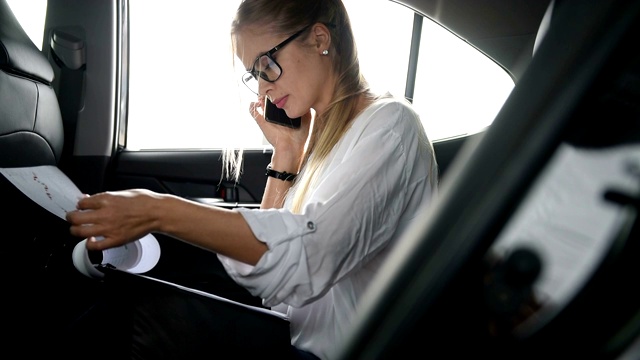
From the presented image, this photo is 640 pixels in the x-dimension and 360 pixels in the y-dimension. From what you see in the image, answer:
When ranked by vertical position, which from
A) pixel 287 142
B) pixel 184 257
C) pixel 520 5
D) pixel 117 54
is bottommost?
pixel 184 257

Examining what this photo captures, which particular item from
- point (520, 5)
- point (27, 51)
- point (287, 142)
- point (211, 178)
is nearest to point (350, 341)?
point (520, 5)

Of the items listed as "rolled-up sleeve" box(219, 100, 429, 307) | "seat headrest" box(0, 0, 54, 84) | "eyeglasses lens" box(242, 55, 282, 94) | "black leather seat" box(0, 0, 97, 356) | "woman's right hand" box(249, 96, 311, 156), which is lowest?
"black leather seat" box(0, 0, 97, 356)

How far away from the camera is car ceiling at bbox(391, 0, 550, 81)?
1.36 metres

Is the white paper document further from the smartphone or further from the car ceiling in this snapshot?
the car ceiling

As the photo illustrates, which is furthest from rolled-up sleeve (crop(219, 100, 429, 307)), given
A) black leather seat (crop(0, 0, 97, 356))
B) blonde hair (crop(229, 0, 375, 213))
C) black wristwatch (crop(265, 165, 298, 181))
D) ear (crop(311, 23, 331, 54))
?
black leather seat (crop(0, 0, 97, 356))

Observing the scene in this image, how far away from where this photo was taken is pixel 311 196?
101cm

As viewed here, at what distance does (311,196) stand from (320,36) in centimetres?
50

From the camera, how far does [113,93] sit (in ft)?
8.00

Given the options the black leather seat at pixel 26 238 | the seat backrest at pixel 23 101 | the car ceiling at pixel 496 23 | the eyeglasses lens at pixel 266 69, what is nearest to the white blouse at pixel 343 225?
the eyeglasses lens at pixel 266 69

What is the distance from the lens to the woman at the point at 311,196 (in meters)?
0.86

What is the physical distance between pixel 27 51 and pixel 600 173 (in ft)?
6.10

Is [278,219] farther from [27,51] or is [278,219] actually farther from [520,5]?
[27,51]

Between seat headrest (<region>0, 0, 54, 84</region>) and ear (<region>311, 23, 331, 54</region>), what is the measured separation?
90 cm

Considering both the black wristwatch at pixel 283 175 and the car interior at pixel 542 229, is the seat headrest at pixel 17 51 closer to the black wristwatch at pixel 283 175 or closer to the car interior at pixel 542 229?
the black wristwatch at pixel 283 175
